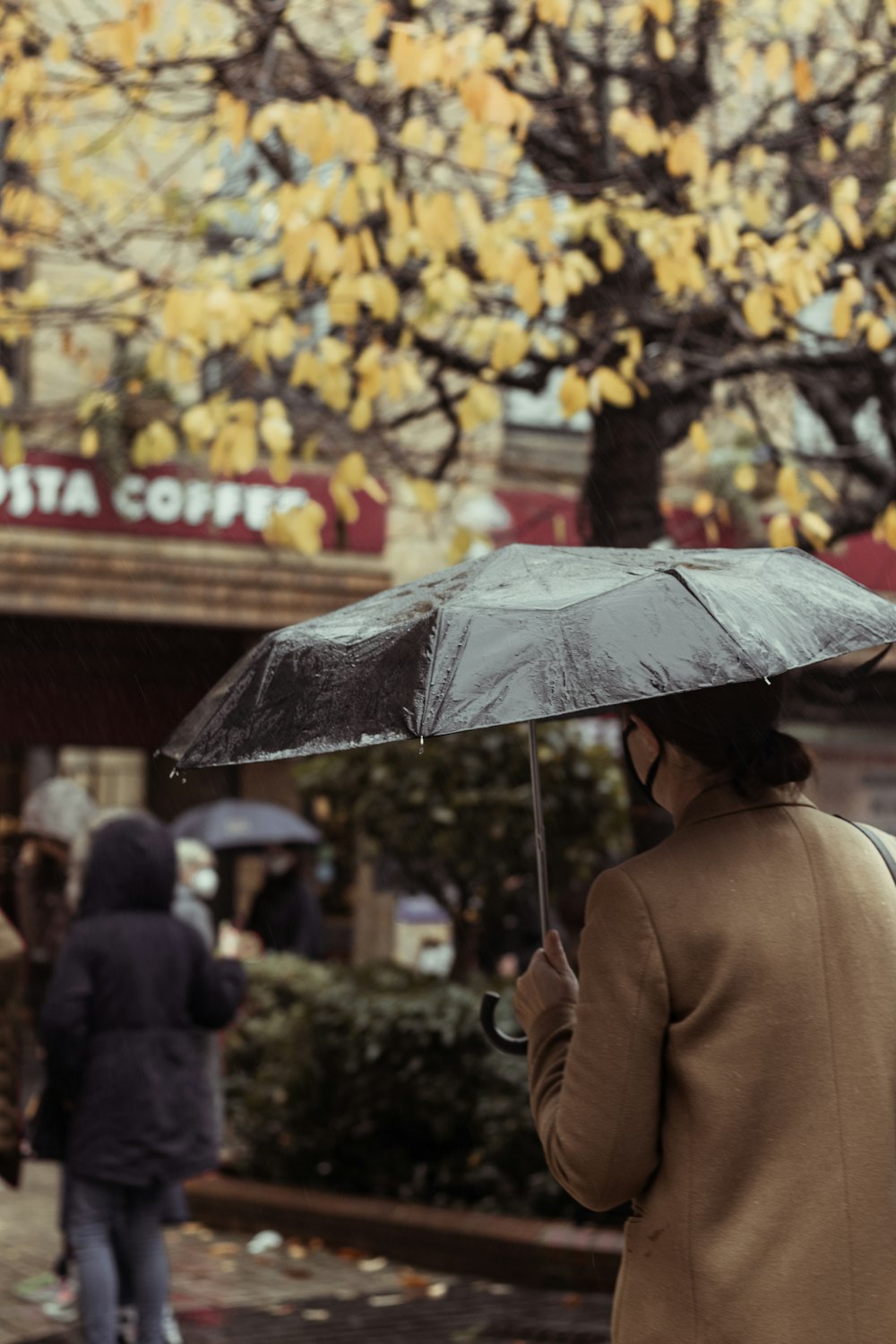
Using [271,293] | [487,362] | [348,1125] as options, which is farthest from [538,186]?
[348,1125]

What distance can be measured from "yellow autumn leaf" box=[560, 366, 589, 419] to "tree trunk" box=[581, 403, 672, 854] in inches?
39.0

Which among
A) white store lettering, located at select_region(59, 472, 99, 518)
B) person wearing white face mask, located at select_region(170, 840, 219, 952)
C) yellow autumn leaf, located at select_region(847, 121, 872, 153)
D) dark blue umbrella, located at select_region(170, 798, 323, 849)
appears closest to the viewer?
person wearing white face mask, located at select_region(170, 840, 219, 952)

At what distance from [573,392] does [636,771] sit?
160 inches

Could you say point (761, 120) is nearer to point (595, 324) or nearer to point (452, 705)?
point (595, 324)

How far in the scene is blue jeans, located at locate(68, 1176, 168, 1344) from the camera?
5.98m

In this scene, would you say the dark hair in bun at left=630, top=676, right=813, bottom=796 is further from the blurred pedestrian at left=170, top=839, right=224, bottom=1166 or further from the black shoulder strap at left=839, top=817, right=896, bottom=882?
the blurred pedestrian at left=170, top=839, right=224, bottom=1166

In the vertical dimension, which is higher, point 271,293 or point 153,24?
point 153,24

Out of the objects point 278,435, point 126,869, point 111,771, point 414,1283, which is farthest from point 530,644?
point 111,771

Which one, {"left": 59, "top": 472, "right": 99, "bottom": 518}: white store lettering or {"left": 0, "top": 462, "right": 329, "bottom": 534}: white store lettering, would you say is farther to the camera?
{"left": 59, "top": 472, "right": 99, "bottom": 518}: white store lettering

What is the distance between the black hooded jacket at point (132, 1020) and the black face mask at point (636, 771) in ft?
11.2

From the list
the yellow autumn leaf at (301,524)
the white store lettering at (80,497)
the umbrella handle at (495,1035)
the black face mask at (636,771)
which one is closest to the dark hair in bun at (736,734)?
the black face mask at (636,771)

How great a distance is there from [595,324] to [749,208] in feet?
2.71

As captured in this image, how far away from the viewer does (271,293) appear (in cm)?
776

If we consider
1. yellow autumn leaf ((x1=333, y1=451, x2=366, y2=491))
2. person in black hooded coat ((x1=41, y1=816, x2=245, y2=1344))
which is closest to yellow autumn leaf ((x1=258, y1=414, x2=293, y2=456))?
yellow autumn leaf ((x1=333, y1=451, x2=366, y2=491))
